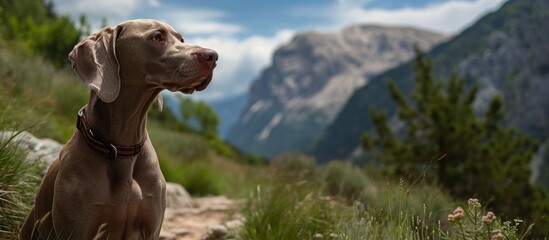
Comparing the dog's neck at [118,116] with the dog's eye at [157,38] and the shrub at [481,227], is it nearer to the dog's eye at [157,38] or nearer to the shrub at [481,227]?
the dog's eye at [157,38]

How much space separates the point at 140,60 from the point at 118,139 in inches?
18.4

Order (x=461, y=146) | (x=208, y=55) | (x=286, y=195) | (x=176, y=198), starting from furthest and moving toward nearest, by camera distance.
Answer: (x=461, y=146) < (x=176, y=198) < (x=286, y=195) < (x=208, y=55)

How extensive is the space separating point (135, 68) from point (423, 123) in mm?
14438

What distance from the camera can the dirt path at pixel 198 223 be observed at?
5746mm

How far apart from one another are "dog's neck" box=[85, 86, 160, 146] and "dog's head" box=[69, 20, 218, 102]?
79 millimetres

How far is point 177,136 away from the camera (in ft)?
47.3

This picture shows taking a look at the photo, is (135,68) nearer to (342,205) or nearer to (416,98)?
(342,205)

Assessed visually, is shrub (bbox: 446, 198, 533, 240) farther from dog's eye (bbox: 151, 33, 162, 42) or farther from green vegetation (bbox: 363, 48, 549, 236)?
green vegetation (bbox: 363, 48, 549, 236)

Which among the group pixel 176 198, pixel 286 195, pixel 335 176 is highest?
pixel 286 195

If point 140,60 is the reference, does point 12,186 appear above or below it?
below

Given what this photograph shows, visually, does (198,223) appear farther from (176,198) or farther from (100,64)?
(100,64)

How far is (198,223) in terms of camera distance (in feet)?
23.0

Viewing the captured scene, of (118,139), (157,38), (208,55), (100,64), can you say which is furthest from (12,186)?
(208,55)

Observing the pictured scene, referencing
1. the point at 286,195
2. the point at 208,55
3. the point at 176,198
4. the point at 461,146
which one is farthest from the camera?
the point at 461,146
